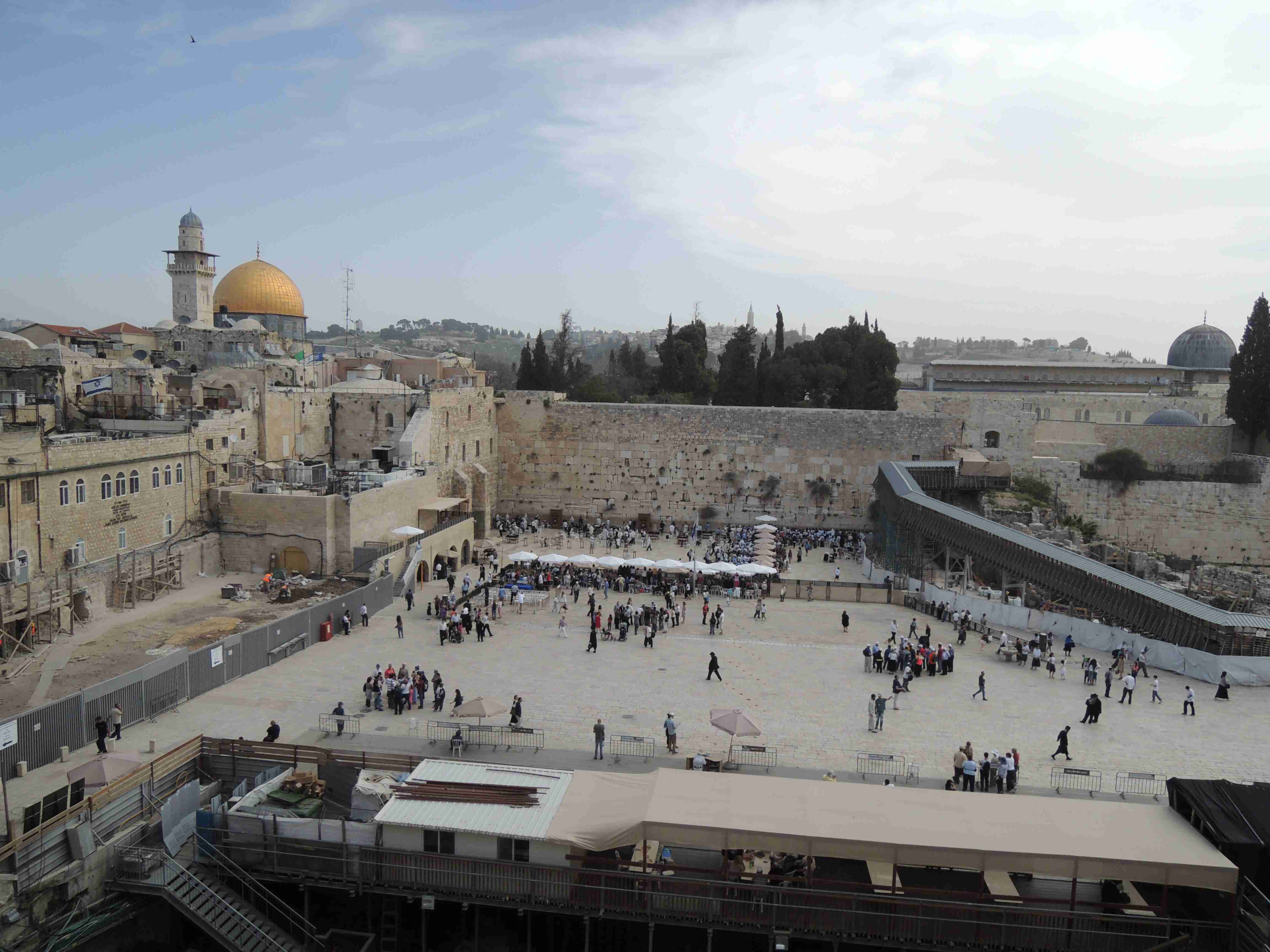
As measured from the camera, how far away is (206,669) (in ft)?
48.4

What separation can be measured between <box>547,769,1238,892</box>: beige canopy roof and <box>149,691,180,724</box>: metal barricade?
22.8 ft

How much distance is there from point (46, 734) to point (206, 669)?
2.90 metres

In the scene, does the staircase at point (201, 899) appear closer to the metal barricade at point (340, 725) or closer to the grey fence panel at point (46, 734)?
the grey fence panel at point (46, 734)

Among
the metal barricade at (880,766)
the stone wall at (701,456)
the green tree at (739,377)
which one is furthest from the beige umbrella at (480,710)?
the green tree at (739,377)

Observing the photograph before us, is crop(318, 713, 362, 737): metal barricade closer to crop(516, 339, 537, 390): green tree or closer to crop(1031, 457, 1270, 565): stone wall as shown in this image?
crop(1031, 457, 1270, 565): stone wall

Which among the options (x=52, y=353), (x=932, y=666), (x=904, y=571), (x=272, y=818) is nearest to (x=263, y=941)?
(x=272, y=818)

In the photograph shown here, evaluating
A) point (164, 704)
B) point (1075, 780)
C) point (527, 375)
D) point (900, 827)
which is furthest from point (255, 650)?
point (527, 375)

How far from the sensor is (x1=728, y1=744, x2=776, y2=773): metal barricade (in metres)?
12.3

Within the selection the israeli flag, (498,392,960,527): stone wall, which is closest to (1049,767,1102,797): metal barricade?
(498,392,960,527): stone wall

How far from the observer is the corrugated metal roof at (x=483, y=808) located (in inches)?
389

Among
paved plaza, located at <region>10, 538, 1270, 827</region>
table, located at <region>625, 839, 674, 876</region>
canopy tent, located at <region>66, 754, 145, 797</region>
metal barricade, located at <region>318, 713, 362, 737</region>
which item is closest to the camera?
table, located at <region>625, 839, 674, 876</region>

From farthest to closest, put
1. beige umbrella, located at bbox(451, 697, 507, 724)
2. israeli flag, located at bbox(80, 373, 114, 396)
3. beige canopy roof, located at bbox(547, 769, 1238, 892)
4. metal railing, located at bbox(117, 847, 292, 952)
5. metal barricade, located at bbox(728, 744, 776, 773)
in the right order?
1. israeli flag, located at bbox(80, 373, 114, 396)
2. beige umbrella, located at bbox(451, 697, 507, 724)
3. metal barricade, located at bbox(728, 744, 776, 773)
4. metal railing, located at bbox(117, 847, 292, 952)
5. beige canopy roof, located at bbox(547, 769, 1238, 892)

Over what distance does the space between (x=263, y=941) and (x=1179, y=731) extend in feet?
41.8

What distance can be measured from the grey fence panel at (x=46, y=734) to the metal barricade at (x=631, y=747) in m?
7.07
